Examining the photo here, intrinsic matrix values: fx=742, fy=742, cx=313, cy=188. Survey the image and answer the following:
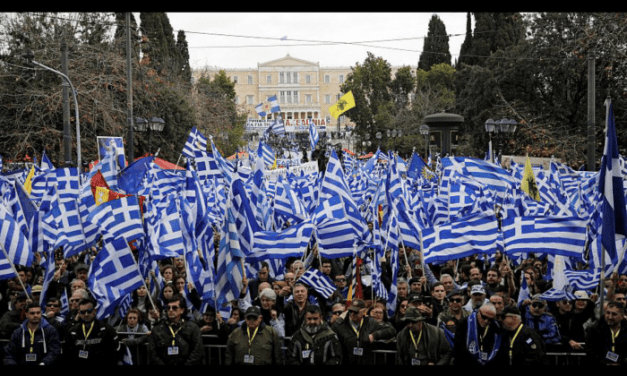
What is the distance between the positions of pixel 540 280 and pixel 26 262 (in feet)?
21.5

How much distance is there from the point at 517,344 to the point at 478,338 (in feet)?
1.12

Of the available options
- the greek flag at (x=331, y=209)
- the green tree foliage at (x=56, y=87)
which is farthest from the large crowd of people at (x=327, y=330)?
the green tree foliage at (x=56, y=87)

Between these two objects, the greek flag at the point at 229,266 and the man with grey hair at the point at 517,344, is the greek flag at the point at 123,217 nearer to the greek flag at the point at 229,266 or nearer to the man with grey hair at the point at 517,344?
the greek flag at the point at 229,266

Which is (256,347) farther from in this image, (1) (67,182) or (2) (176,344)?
(1) (67,182)

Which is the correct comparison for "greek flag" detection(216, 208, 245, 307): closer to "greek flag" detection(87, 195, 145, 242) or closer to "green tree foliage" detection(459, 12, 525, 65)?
"greek flag" detection(87, 195, 145, 242)

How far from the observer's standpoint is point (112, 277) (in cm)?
755

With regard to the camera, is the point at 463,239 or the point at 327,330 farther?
the point at 463,239

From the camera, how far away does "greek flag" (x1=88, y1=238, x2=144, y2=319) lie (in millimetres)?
7527

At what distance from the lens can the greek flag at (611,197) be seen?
21.0ft

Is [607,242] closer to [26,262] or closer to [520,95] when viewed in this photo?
[26,262]

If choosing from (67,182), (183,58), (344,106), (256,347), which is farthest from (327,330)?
(183,58)
